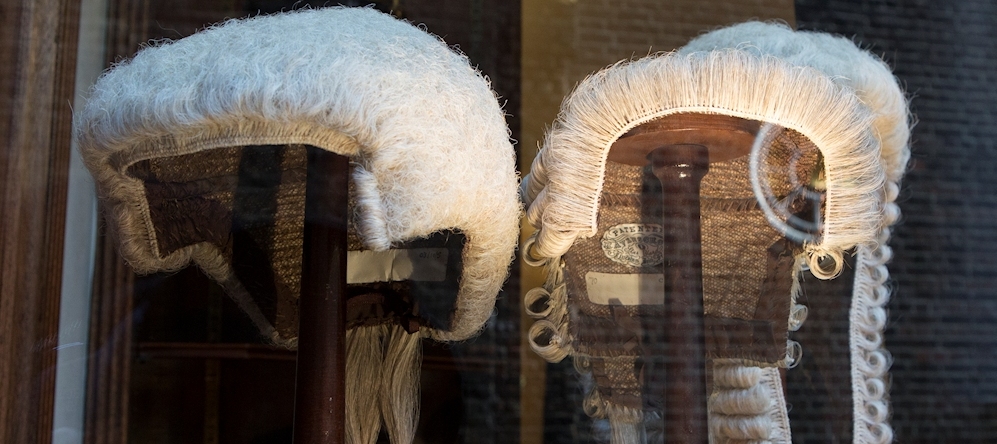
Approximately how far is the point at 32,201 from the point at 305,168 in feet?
0.71

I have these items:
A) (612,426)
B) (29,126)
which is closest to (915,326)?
(612,426)

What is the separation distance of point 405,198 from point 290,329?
269mm

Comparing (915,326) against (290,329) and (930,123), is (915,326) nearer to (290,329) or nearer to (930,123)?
(930,123)

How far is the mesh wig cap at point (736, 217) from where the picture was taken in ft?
2.24

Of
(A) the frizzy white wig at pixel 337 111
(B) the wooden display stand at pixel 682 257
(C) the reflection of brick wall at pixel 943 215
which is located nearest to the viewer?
(A) the frizzy white wig at pixel 337 111

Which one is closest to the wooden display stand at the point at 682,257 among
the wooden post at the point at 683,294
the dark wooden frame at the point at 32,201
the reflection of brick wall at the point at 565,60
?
the wooden post at the point at 683,294

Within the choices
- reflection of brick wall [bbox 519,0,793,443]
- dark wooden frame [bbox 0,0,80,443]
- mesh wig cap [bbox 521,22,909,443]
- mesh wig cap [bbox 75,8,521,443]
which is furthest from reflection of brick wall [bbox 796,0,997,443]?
dark wooden frame [bbox 0,0,80,443]

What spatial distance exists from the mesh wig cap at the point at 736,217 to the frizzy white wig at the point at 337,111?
9 centimetres

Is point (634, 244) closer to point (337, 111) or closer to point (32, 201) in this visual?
point (337, 111)

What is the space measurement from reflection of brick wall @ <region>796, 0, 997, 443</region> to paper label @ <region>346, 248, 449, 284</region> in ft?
1.61

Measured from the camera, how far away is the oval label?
0.82 metres

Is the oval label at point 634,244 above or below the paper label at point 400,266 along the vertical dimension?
above

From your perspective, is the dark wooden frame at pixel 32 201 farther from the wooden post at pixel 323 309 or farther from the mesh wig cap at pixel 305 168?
the wooden post at pixel 323 309

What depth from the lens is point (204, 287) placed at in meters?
0.84
